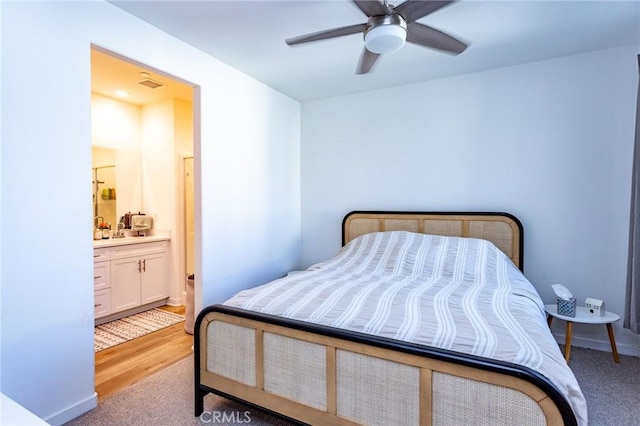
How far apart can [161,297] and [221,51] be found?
295 cm

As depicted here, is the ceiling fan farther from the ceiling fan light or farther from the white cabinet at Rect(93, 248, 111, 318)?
the white cabinet at Rect(93, 248, 111, 318)

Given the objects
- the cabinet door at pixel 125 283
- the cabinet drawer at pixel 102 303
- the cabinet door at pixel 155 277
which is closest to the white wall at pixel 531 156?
the cabinet door at pixel 155 277

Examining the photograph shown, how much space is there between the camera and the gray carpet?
191cm

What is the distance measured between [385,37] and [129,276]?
11.6ft

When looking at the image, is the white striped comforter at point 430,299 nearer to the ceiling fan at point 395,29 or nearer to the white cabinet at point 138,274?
the ceiling fan at point 395,29

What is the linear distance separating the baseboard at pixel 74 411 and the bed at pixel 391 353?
688 millimetres


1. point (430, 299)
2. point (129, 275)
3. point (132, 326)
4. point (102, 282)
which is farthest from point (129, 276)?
point (430, 299)

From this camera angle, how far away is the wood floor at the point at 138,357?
7.69ft

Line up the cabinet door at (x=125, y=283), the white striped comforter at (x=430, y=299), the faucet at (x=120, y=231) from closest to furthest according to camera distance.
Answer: the white striped comforter at (x=430, y=299), the cabinet door at (x=125, y=283), the faucet at (x=120, y=231)

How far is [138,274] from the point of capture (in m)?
3.76

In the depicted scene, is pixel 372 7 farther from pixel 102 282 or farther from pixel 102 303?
pixel 102 303

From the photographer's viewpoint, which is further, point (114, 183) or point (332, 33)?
point (114, 183)

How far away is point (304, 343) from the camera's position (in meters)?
1.62

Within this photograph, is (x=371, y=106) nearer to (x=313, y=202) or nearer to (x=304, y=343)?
(x=313, y=202)
